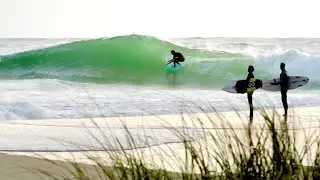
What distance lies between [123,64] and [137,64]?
819 millimetres

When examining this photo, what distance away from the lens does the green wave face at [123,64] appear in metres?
35.2

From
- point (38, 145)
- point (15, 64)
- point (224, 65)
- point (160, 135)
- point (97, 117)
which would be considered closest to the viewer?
point (38, 145)

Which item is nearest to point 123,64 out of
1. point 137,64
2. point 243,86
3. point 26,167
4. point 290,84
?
point 137,64

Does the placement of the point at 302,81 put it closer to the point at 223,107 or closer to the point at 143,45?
the point at 223,107

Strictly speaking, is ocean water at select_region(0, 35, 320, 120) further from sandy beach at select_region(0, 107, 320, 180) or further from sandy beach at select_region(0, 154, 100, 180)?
sandy beach at select_region(0, 154, 100, 180)

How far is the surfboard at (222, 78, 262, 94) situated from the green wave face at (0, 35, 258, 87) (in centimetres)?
1649

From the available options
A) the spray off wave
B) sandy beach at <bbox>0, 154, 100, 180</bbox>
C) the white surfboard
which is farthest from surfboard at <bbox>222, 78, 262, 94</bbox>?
the spray off wave

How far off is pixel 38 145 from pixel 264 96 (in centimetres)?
1146

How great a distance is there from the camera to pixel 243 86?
15.1 metres

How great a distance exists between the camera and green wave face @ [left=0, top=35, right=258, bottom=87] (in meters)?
35.2

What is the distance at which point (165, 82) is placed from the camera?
109 feet

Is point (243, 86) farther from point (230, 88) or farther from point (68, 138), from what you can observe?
point (68, 138)

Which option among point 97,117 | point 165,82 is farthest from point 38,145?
point 165,82

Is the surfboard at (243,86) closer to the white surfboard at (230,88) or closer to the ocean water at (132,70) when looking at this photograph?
the white surfboard at (230,88)
